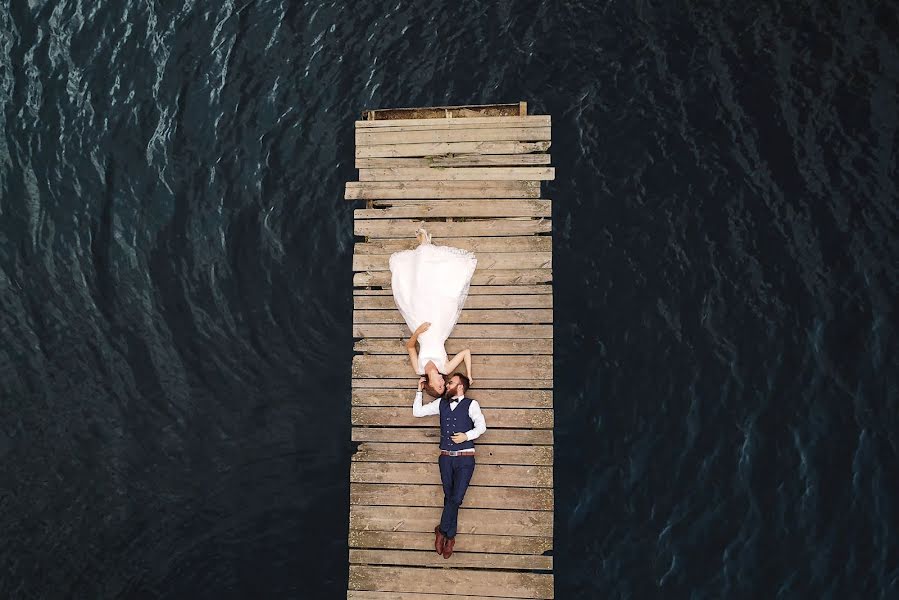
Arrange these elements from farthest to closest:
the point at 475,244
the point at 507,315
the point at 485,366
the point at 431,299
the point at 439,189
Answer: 1. the point at 439,189
2. the point at 475,244
3. the point at 507,315
4. the point at 485,366
5. the point at 431,299

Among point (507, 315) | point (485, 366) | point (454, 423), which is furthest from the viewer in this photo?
point (507, 315)

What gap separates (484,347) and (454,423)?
124 cm

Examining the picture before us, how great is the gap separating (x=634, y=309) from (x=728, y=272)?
4.56ft

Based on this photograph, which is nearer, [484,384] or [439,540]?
[439,540]

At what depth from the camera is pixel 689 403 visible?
12.7m

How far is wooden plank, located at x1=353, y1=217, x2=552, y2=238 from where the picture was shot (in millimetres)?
12891

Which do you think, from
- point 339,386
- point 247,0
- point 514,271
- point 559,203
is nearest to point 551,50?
point 559,203

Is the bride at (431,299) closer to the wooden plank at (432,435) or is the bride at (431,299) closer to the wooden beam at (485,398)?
the wooden beam at (485,398)

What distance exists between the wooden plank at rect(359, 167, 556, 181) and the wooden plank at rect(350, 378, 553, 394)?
111 inches

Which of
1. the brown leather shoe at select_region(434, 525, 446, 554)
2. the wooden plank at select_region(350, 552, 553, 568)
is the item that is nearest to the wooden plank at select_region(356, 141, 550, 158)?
the brown leather shoe at select_region(434, 525, 446, 554)

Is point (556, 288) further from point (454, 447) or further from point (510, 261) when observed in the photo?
point (454, 447)

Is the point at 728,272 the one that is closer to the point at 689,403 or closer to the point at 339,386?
the point at 689,403

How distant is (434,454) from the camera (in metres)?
12.2

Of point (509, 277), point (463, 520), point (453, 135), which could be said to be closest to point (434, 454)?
point (463, 520)
